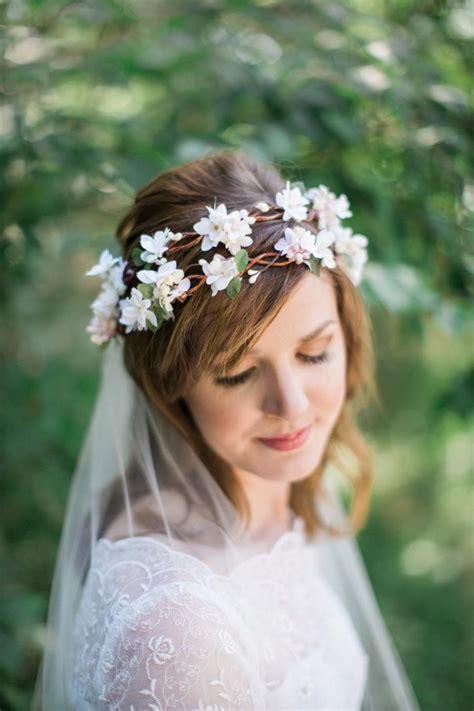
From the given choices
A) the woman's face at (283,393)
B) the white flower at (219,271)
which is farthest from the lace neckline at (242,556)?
the white flower at (219,271)

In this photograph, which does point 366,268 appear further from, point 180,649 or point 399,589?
point 399,589

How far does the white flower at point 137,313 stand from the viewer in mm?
1462

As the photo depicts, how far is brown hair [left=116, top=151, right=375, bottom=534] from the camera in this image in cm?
145

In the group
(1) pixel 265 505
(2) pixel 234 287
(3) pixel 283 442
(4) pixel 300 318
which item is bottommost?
(1) pixel 265 505

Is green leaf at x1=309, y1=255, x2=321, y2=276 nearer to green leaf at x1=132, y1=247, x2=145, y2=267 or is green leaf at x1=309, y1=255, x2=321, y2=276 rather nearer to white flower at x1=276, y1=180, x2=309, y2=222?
white flower at x1=276, y1=180, x2=309, y2=222

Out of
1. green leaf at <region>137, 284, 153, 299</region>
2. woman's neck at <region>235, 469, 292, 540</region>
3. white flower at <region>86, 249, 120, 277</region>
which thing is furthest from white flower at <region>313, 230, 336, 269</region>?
woman's neck at <region>235, 469, 292, 540</region>

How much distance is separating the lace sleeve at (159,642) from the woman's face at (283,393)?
292mm

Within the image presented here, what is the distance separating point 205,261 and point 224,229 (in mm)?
78

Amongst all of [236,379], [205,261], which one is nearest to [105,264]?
[205,261]

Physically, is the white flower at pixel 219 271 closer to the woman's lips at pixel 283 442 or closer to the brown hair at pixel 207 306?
the brown hair at pixel 207 306

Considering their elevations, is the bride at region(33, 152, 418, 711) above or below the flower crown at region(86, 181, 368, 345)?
below

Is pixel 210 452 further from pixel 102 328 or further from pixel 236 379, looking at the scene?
pixel 102 328

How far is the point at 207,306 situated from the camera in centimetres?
146

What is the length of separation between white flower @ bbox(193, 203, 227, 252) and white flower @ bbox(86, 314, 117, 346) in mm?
344
